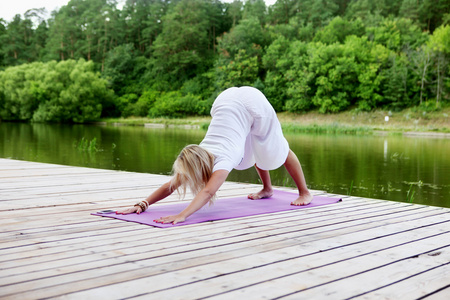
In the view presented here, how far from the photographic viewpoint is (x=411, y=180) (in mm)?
10000

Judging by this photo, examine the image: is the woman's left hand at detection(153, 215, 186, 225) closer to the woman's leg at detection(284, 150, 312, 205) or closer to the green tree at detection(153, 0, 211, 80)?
the woman's leg at detection(284, 150, 312, 205)

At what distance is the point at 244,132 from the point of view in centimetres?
378

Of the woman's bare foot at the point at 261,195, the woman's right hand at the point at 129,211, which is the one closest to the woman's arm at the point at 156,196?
the woman's right hand at the point at 129,211

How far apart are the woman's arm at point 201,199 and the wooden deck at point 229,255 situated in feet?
0.40

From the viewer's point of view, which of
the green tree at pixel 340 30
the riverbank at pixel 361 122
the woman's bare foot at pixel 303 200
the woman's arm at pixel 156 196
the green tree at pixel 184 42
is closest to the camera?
the woman's arm at pixel 156 196

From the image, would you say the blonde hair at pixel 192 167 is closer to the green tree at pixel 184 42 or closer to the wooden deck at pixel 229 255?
the wooden deck at pixel 229 255

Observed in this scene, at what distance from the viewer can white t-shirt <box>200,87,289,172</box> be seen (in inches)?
143

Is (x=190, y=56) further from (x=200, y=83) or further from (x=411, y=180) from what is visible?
(x=411, y=180)

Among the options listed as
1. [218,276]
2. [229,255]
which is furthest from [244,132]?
[218,276]

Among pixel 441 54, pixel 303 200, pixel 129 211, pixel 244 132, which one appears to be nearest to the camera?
pixel 129 211

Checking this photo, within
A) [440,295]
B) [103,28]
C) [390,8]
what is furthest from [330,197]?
[103,28]

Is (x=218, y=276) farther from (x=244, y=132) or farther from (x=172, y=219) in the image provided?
(x=244, y=132)

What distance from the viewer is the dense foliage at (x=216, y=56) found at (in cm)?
3862

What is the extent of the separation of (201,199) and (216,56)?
51.4m
